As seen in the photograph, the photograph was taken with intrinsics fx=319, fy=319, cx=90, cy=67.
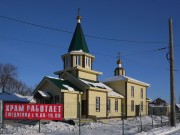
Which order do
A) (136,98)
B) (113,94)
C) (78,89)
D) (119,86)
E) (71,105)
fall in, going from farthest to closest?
1. (136,98)
2. (119,86)
3. (113,94)
4. (78,89)
5. (71,105)

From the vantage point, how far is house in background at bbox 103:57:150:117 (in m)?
42.1

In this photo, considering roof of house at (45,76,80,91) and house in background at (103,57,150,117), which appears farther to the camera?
house in background at (103,57,150,117)

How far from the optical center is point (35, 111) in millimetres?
18656

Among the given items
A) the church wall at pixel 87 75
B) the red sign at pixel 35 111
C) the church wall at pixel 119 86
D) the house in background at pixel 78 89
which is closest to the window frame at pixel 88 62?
the house in background at pixel 78 89

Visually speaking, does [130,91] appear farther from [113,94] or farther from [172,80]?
[172,80]

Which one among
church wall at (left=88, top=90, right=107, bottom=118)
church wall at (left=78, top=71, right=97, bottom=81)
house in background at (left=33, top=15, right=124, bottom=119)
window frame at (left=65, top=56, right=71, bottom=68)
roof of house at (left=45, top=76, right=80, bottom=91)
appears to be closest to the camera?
roof of house at (left=45, top=76, right=80, bottom=91)

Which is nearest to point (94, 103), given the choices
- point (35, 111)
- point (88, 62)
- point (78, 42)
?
point (88, 62)

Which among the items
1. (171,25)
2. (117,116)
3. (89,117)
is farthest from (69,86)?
(171,25)

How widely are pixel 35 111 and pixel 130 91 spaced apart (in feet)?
85.3

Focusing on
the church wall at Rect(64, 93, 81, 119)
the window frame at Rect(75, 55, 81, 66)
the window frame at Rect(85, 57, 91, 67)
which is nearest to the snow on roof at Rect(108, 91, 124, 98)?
the window frame at Rect(85, 57, 91, 67)

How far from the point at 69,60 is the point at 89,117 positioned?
791 cm

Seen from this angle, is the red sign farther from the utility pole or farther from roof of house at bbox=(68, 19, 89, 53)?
roof of house at bbox=(68, 19, 89, 53)

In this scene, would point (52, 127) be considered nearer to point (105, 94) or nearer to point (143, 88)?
point (105, 94)

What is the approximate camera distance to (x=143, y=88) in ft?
154
